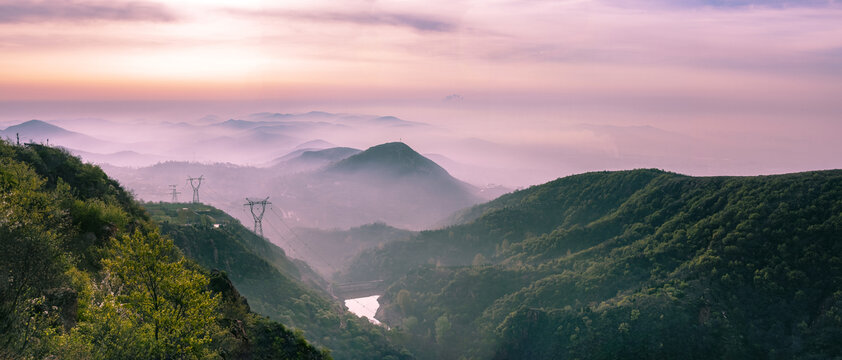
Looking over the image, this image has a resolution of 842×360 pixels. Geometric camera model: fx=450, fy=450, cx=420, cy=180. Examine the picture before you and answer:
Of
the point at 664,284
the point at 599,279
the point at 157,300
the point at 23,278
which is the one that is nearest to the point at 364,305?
the point at 599,279

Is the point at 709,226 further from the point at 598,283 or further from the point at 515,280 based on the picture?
the point at 515,280

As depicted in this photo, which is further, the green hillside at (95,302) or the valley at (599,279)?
the valley at (599,279)

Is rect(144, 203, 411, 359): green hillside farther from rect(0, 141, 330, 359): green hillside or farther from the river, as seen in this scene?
rect(0, 141, 330, 359): green hillside

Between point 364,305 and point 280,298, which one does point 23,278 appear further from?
point 364,305

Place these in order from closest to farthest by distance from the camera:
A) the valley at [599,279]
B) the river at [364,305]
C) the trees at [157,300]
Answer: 1. the trees at [157,300]
2. the valley at [599,279]
3. the river at [364,305]

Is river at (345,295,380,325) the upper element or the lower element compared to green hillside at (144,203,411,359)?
lower

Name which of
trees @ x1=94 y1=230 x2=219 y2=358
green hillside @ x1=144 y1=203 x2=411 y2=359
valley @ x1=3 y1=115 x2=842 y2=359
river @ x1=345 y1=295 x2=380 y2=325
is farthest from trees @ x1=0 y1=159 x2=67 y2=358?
river @ x1=345 y1=295 x2=380 y2=325

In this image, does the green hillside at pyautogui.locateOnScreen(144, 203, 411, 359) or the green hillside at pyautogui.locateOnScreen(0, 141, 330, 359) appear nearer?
the green hillside at pyautogui.locateOnScreen(0, 141, 330, 359)

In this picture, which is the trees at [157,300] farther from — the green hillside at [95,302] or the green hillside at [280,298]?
the green hillside at [280,298]

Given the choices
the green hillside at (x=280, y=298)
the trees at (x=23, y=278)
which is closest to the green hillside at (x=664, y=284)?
the green hillside at (x=280, y=298)
